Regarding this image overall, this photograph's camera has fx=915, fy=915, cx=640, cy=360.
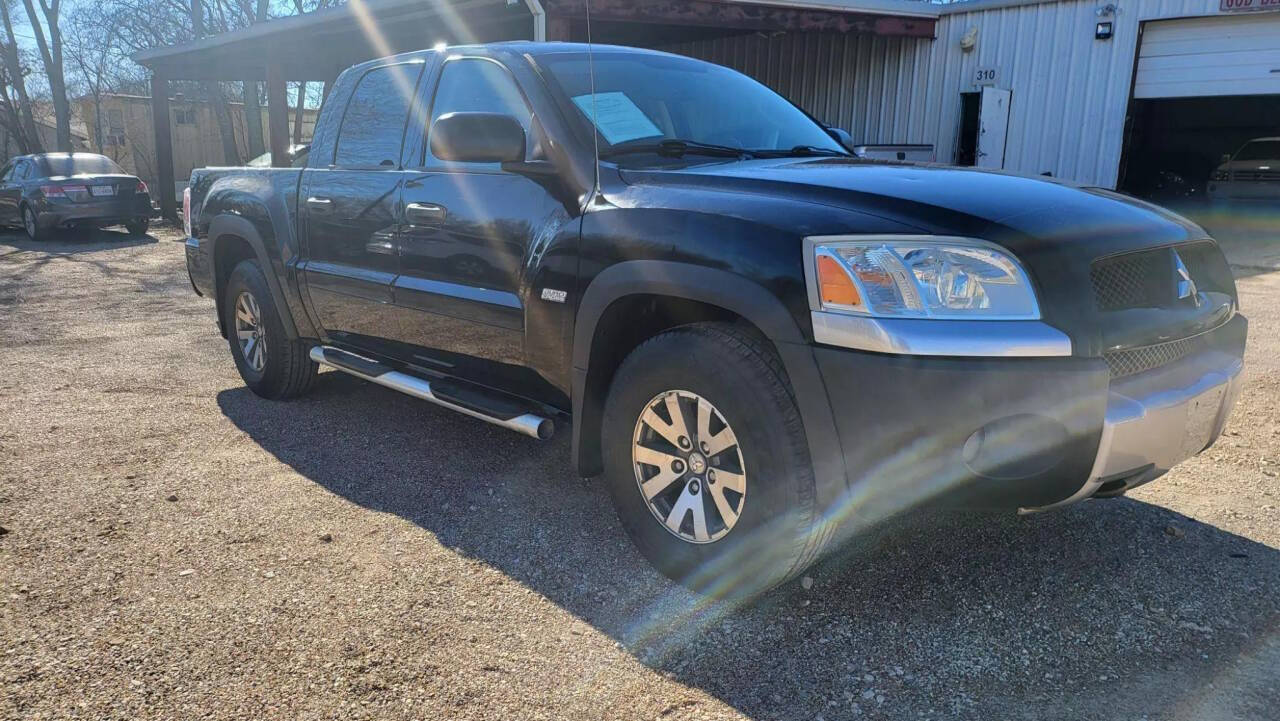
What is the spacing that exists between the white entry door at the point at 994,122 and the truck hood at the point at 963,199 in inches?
471

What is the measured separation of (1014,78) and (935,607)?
13170mm

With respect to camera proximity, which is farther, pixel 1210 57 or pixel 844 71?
pixel 844 71

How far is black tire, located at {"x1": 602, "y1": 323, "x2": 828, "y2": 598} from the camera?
8.36 ft

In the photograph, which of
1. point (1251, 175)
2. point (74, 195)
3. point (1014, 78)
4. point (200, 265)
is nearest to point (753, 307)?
point (200, 265)

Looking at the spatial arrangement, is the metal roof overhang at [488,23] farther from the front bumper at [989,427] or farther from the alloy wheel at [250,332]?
the front bumper at [989,427]

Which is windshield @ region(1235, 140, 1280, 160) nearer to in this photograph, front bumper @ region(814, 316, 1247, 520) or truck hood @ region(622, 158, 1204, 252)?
truck hood @ region(622, 158, 1204, 252)

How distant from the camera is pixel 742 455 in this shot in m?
2.65

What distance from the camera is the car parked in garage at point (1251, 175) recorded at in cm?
1484

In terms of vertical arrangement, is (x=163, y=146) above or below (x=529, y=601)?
above

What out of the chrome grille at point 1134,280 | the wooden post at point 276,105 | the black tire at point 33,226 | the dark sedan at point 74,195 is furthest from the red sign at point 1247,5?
the black tire at point 33,226

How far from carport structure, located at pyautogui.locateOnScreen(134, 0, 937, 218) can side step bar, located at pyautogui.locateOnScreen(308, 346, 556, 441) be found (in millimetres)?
6121

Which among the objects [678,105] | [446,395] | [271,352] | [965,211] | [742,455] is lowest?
[271,352]

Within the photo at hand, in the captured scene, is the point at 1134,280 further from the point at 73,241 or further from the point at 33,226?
the point at 33,226

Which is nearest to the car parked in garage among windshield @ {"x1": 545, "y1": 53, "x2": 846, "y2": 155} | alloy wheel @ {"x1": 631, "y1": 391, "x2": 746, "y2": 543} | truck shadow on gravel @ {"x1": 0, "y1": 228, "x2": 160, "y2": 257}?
windshield @ {"x1": 545, "y1": 53, "x2": 846, "y2": 155}
